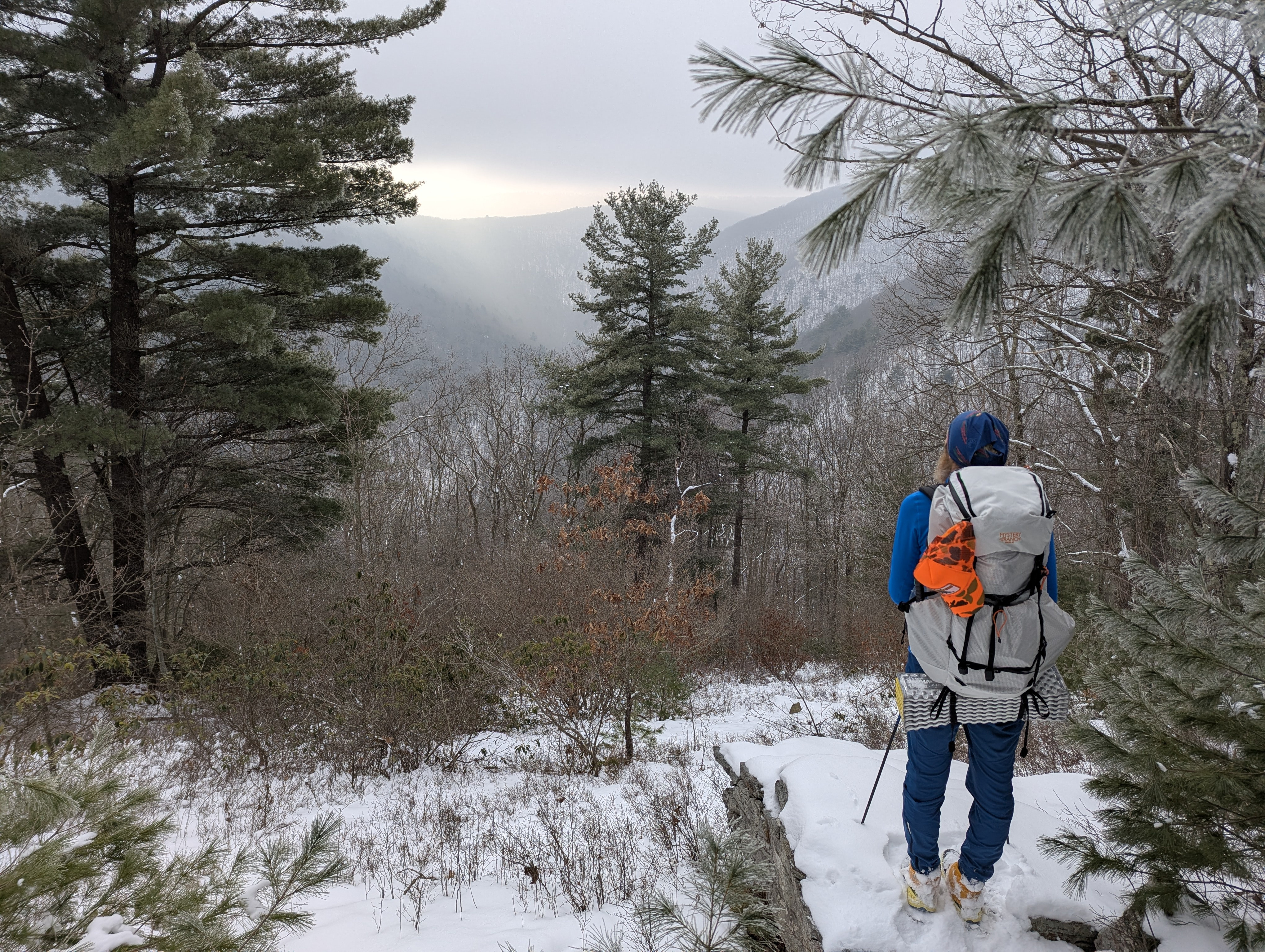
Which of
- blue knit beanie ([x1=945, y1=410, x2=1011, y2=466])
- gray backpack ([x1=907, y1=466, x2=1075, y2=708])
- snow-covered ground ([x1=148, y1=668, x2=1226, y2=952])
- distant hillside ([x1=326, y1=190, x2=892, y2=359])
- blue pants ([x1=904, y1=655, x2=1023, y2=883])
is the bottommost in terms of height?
snow-covered ground ([x1=148, y1=668, x2=1226, y2=952])

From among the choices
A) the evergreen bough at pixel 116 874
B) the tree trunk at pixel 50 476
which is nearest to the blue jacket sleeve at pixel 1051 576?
the evergreen bough at pixel 116 874

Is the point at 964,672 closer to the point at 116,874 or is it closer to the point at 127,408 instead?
the point at 116,874

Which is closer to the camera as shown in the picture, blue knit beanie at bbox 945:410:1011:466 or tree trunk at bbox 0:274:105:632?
blue knit beanie at bbox 945:410:1011:466

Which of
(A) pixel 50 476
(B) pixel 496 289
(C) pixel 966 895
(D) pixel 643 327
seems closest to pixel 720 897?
(C) pixel 966 895

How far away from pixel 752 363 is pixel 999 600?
64.2 ft

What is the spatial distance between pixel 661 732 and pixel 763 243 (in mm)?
19463

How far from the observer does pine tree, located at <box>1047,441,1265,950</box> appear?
6.90 ft

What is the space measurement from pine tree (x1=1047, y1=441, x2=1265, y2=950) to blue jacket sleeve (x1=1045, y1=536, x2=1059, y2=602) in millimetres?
278

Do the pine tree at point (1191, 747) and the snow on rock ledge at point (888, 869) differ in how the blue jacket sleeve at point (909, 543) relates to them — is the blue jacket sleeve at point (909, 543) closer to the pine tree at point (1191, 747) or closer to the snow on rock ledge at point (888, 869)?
the pine tree at point (1191, 747)

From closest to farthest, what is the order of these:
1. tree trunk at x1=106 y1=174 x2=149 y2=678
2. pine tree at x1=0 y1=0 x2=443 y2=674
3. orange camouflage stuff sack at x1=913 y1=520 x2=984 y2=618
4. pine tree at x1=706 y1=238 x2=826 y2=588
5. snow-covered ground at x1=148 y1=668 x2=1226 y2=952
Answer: orange camouflage stuff sack at x1=913 y1=520 x2=984 y2=618 < snow-covered ground at x1=148 y1=668 x2=1226 y2=952 < pine tree at x1=0 y1=0 x2=443 y2=674 < tree trunk at x1=106 y1=174 x2=149 y2=678 < pine tree at x1=706 y1=238 x2=826 y2=588

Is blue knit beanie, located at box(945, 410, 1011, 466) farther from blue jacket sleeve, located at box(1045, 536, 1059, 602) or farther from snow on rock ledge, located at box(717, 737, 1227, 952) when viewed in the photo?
snow on rock ledge, located at box(717, 737, 1227, 952)

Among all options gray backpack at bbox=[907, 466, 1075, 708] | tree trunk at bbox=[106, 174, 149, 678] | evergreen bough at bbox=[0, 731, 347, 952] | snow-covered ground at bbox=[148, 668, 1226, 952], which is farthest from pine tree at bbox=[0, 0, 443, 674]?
gray backpack at bbox=[907, 466, 1075, 708]

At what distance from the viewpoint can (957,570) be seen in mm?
2223

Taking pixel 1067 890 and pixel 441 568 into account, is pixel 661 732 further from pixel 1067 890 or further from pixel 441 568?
pixel 441 568
